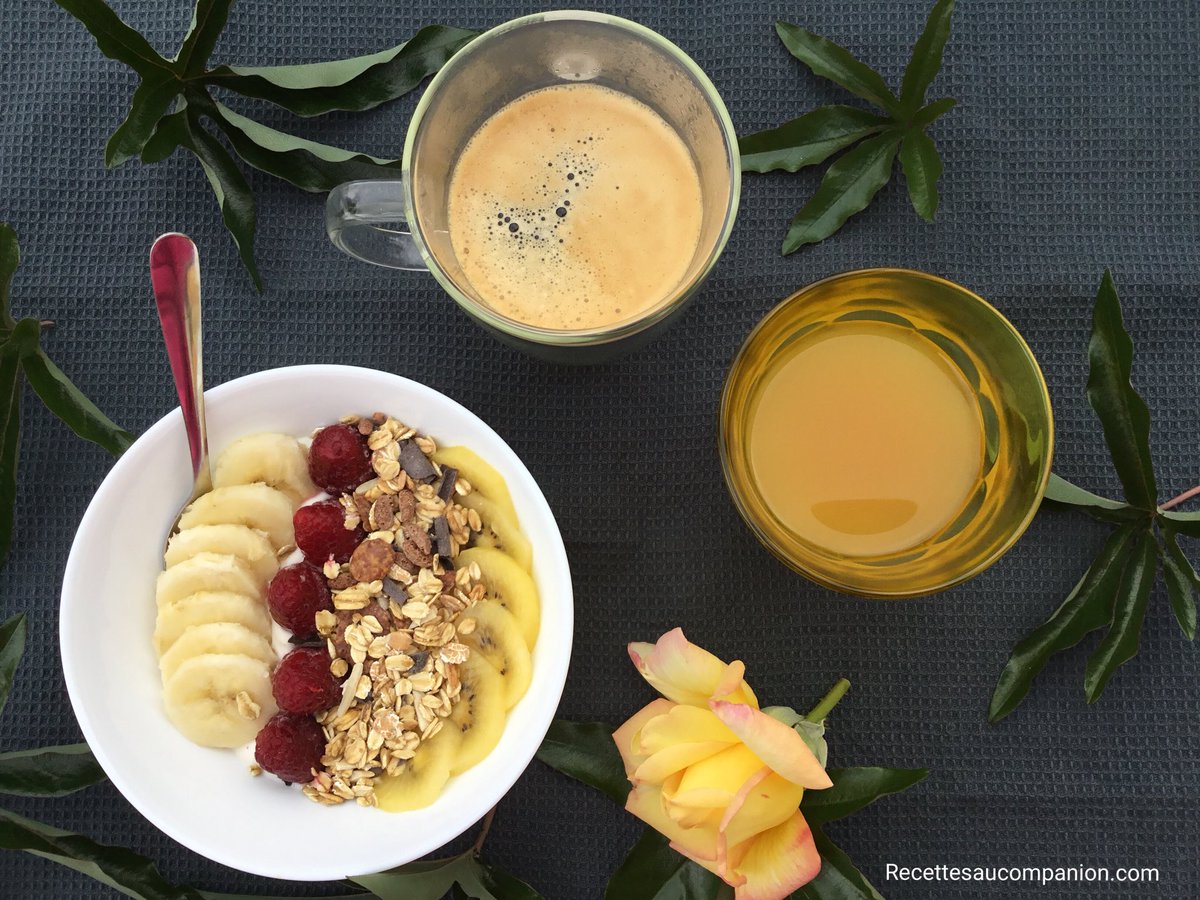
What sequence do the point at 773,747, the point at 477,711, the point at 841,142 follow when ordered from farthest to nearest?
the point at 841,142 < the point at 477,711 < the point at 773,747

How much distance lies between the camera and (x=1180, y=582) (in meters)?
0.82

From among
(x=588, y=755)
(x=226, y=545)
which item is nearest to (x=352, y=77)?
(x=226, y=545)

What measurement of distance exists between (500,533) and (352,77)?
441mm

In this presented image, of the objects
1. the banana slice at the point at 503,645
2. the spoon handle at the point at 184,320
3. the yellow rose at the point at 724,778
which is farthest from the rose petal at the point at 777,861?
the spoon handle at the point at 184,320

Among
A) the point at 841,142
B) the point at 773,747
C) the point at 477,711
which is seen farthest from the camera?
the point at 841,142

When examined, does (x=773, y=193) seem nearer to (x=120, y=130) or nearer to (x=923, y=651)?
(x=923, y=651)

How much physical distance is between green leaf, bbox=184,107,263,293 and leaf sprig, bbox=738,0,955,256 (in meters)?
0.46

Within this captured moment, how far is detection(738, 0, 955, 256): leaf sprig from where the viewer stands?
86cm

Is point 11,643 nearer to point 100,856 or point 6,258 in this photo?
point 100,856

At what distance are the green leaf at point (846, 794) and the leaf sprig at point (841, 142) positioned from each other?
1.53 feet

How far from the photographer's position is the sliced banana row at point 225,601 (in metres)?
0.75

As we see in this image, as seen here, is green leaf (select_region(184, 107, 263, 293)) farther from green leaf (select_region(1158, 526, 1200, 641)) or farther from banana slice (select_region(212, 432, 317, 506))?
green leaf (select_region(1158, 526, 1200, 641))

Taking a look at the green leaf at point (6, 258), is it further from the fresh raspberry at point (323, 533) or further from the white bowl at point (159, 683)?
the fresh raspberry at point (323, 533)

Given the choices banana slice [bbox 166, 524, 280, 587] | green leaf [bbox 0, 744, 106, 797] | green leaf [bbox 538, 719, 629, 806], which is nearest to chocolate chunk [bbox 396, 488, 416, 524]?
banana slice [bbox 166, 524, 280, 587]
